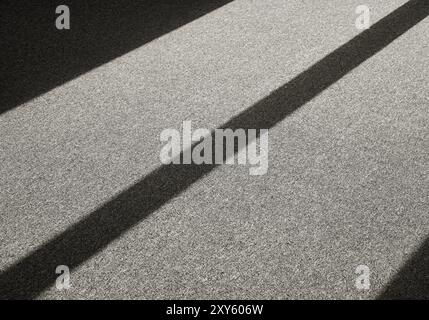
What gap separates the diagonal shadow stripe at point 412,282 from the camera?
139 cm

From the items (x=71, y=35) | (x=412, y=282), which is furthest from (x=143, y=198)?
(x=71, y=35)

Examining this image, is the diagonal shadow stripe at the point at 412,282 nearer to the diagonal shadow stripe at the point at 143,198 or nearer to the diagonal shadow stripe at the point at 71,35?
the diagonal shadow stripe at the point at 143,198

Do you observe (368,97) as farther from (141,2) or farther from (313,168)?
(141,2)

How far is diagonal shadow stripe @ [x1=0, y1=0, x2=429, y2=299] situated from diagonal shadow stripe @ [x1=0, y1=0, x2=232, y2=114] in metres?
0.90

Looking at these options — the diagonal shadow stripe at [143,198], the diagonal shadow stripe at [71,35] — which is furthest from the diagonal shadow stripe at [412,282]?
the diagonal shadow stripe at [71,35]

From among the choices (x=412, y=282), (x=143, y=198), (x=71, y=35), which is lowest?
(x=412, y=282)

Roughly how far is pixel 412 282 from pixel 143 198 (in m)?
1.01

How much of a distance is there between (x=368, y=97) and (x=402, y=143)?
1.19 feet

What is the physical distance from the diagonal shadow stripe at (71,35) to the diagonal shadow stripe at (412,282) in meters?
1.84

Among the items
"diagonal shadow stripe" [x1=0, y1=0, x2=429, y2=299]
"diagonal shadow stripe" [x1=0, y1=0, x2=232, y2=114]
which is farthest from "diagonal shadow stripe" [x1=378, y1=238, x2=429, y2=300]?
"diagonal shadow stripe" [x1=0, y1=0, x2=232, y2=114]

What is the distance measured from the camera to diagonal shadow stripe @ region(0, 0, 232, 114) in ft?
7.49

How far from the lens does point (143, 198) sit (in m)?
1.66

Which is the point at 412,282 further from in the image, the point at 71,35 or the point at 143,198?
the point at 71,35

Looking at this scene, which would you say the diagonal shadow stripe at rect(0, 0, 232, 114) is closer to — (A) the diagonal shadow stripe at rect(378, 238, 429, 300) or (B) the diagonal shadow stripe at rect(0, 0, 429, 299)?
(B) the diagonal shadow stripe at rect(0, 0, 429, 299)
